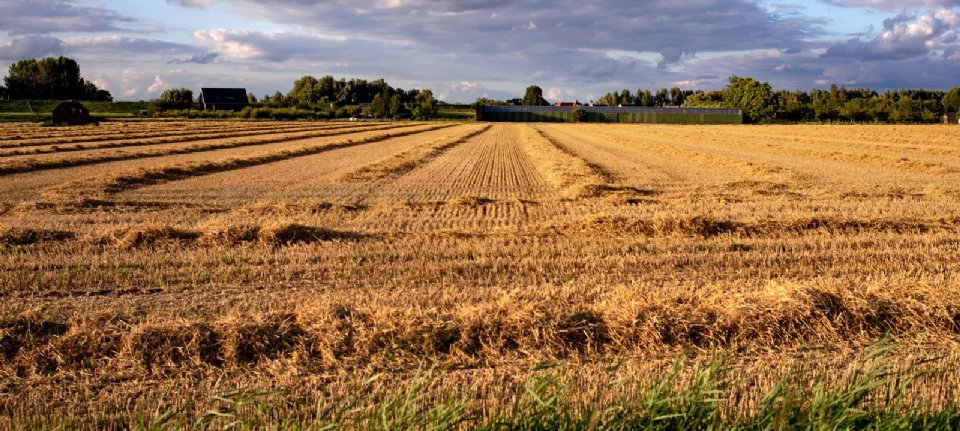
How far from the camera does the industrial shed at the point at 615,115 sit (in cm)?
13225

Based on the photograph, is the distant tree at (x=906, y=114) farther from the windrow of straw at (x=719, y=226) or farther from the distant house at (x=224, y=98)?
the windrow of straw at (x=719, y=226)

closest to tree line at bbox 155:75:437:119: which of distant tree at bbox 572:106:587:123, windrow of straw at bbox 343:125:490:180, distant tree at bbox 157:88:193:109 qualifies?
distant tree at bbox 157:88:193:109

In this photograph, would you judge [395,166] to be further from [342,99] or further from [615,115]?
[342,99]

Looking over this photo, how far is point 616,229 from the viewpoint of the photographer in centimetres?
1317

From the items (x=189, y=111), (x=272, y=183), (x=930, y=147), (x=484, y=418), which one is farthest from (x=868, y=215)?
(x=189, y=111)

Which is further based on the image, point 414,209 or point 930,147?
point 930,147

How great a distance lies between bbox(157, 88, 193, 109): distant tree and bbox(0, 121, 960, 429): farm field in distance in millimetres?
110237

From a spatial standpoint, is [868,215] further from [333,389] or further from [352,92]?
[352,92]

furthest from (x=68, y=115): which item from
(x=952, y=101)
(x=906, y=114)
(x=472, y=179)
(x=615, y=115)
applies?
(x=952, y=101)

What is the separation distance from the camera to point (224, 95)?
15050 cm

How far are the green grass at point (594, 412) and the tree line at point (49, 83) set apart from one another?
144984mm

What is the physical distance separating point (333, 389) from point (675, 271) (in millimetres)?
5769

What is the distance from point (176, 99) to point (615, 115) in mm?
79199

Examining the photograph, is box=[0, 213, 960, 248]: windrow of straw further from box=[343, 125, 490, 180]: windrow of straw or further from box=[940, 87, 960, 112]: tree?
box=[940, 87, 960, 112]: tree
